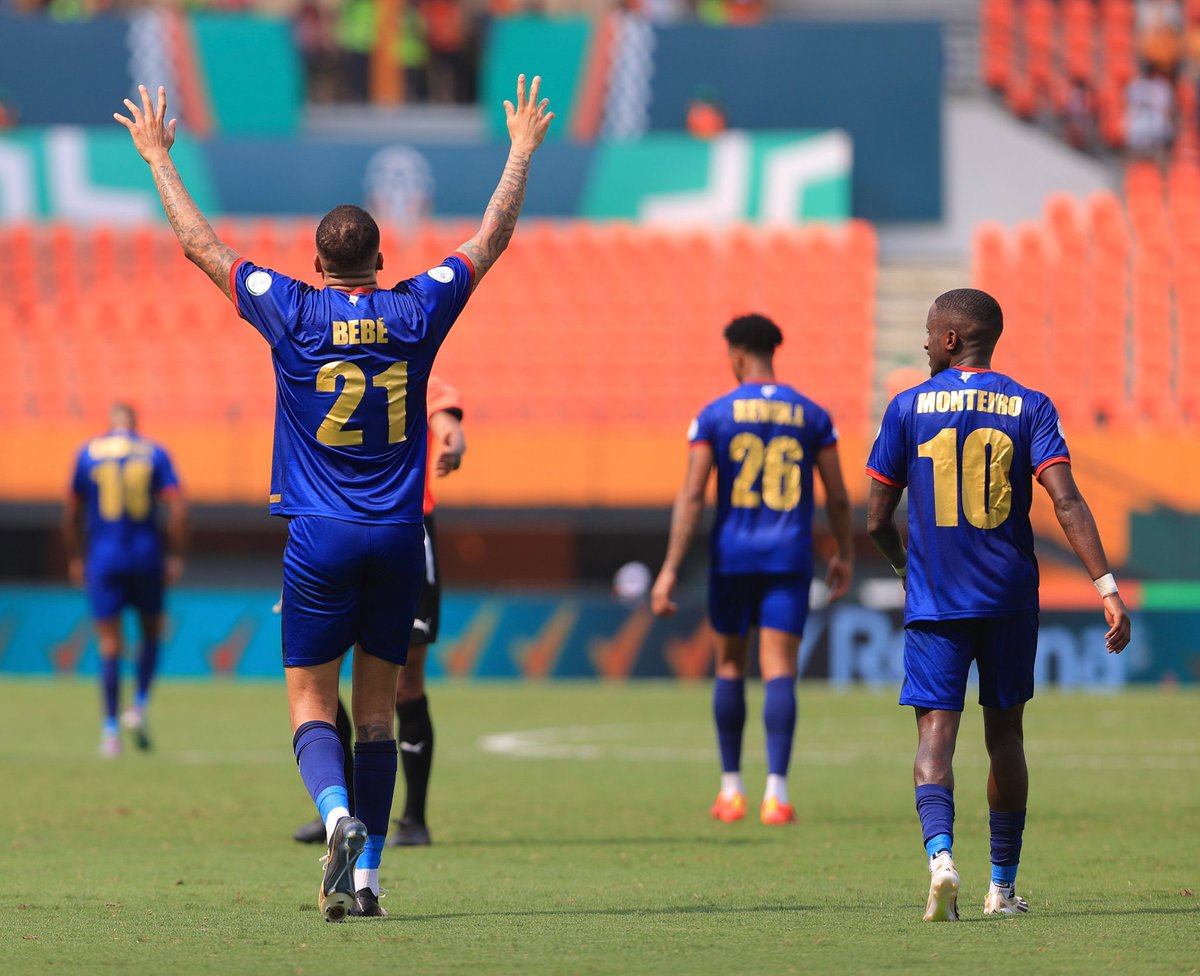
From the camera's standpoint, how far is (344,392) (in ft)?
21.0

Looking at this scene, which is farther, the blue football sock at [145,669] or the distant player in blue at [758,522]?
the blue football sock at [145,669]

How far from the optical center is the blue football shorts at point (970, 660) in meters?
6.49

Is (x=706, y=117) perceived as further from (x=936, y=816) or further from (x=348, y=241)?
(x=936, y=816)

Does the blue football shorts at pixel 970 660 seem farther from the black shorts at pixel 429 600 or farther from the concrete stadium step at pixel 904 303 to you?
the concrete stadium step at pixel 904 303

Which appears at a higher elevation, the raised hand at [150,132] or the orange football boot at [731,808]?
the raised hand at [150,132]

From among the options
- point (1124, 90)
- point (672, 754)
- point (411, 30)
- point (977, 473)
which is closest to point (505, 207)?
point (977, 473)

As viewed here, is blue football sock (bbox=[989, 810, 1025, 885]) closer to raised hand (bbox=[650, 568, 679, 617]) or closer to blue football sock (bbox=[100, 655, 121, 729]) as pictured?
raised hand (bbox=[650, 568, 679, 617])

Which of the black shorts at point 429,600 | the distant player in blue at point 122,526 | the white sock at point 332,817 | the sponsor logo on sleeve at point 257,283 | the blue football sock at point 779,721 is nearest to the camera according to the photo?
the white sock at point 332,817

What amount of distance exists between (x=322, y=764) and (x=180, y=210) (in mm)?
1838

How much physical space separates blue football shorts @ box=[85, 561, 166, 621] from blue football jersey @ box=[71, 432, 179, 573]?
0.04 metres

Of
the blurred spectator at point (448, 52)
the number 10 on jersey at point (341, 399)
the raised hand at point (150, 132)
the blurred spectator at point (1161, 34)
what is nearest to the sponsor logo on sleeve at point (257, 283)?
the number 10 on jersey at point (341, 399)

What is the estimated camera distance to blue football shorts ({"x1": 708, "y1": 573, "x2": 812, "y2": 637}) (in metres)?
9.98

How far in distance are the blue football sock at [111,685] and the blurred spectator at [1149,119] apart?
19339 mm

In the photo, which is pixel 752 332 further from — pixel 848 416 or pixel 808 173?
pixel 808 173
